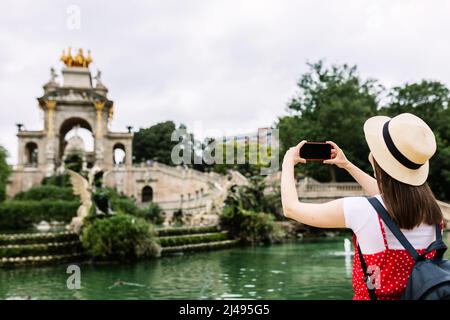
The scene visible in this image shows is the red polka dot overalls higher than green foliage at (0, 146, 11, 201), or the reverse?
green foliage at (0, 146, 11, 201)

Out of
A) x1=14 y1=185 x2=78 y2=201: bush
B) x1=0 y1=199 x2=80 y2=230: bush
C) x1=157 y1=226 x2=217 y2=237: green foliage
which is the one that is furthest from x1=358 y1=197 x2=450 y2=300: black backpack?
x1=14 y1=185 x2=78 y2=201: bush

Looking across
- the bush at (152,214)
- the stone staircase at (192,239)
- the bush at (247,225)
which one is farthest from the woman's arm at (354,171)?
the bush at (152,214)

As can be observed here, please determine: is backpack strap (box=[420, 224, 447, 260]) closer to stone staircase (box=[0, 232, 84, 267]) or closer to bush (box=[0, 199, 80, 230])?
stone staircase (box=[0, 232, 84, 267])

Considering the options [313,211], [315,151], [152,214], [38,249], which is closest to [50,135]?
[152,214]

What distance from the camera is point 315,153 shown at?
7.10 ft

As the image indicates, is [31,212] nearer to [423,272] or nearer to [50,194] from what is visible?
[50,194]

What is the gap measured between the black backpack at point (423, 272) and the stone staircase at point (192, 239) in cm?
1445

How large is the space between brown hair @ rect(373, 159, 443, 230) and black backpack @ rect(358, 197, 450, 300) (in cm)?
3

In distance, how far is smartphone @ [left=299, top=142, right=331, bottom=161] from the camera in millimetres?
2113

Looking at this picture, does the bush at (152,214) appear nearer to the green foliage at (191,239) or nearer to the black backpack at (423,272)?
the green foliage at (191,239)

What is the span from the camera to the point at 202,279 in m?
10.9

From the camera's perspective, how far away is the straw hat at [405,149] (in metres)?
1.85

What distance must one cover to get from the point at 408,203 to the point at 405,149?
212mm
